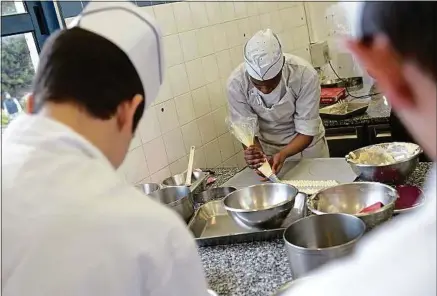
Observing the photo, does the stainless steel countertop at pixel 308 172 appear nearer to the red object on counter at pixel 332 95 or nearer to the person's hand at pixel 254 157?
the person's hand at pixel 254 157

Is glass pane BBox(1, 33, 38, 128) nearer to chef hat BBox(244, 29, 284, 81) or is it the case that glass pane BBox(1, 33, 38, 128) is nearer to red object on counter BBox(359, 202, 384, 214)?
chef hat BBox(244, 29, 284, 81)

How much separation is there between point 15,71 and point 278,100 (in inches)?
45.9

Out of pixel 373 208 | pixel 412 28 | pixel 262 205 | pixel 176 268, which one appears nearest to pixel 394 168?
pixel 373 208

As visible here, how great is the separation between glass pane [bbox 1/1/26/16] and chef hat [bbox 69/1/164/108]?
1105mm

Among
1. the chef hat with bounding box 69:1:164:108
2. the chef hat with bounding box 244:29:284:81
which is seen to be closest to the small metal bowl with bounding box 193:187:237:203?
the chef hat with bounding box 244:29:284:81

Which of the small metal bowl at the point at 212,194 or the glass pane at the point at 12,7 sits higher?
the glass pane at the point at 12,7

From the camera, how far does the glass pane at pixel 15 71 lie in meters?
1.99

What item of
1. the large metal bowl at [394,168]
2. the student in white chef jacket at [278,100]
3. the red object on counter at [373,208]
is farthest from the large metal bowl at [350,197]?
the student in white chef jacket at [278,100]

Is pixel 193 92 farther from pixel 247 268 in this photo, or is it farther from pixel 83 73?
pixel 83 73

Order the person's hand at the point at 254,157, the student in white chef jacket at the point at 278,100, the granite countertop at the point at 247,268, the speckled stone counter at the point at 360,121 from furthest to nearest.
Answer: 1. the speckled stone counter at the point at 360,121
2. the student in white chef jacket at the point at 278,100
3. the person's hand at the point at 254,157
4. the granite countertop at the point at 247,268

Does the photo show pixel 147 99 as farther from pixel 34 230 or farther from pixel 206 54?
pixel 206 54

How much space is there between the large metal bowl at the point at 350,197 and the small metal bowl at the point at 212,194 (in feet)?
1.56

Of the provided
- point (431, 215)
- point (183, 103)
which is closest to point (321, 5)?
point (183, 103)

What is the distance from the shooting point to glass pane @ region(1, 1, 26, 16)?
6.57 feet
